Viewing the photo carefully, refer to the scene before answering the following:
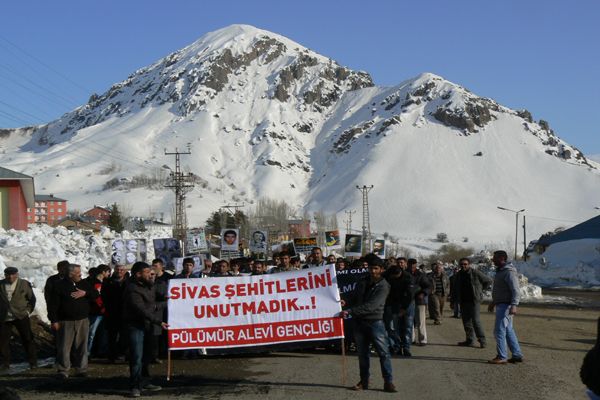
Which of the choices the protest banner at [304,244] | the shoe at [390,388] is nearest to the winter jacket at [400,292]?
the shoe at [390,388]

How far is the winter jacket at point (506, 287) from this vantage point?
11.7 metres

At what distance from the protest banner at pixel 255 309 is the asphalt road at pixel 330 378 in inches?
23.6

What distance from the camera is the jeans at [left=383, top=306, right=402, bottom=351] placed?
12562 mm

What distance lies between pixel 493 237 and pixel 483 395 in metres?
174

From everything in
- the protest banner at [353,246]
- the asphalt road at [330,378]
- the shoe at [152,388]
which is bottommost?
the asphalt road at [330,378]

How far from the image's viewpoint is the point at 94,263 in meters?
25.6

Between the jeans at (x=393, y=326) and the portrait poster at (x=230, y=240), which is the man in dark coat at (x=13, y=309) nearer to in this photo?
the jeans at (x=393, y=326)

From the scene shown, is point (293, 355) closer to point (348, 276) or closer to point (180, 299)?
point (348, 276)

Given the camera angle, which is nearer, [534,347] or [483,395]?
[483,395]

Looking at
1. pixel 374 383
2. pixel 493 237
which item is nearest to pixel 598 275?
pixel 374 383

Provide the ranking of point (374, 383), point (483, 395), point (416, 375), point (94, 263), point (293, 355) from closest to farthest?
point (483, 395), point (374, 383), point (416, 375), point (293, 355), point (94, 263)

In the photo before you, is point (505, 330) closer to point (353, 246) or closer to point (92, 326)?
point (92, 326)

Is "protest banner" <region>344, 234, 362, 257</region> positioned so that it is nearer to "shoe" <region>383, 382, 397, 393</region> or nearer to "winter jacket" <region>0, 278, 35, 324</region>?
"winter jacket" <region>0, 278, 35, 324</region>

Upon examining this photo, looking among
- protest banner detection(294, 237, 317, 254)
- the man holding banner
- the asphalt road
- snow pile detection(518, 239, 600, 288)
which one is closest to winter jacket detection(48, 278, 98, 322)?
the asphalt road
